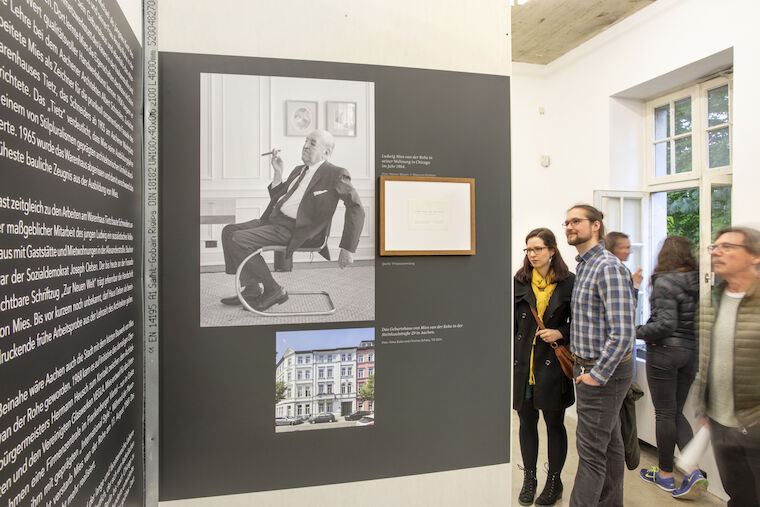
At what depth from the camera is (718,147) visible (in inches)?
135

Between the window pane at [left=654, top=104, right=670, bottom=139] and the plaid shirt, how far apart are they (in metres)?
2.28

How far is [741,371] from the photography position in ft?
6.21

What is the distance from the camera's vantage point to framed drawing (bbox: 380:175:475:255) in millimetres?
1744

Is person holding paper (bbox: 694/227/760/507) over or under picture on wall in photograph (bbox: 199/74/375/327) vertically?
under

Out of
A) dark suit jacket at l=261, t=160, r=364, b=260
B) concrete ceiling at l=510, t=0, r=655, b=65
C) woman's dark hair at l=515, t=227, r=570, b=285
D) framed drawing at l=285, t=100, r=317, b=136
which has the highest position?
concrete ceiling at l=510, t=0, r=655, b=65

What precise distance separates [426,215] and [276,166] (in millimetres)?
603

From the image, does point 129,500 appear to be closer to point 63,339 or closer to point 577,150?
point 63,339

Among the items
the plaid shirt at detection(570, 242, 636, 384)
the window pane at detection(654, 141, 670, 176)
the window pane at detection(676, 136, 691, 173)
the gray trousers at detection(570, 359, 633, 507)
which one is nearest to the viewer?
the plaid shirt at detection(570, 242, 636, 384)

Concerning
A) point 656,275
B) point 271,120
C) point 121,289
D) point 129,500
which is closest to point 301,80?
point 271,120

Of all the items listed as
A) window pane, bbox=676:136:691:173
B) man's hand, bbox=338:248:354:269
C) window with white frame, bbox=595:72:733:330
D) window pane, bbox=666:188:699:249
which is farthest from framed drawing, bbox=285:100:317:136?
window pane, bbox=676:136:691:173

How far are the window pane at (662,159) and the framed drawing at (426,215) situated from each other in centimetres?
307

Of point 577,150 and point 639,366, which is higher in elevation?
point 577,150

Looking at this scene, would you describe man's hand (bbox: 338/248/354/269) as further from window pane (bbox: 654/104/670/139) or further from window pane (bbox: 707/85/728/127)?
window pane (bbox: 654/104/670/139)

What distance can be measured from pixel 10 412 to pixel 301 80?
1.37 m
